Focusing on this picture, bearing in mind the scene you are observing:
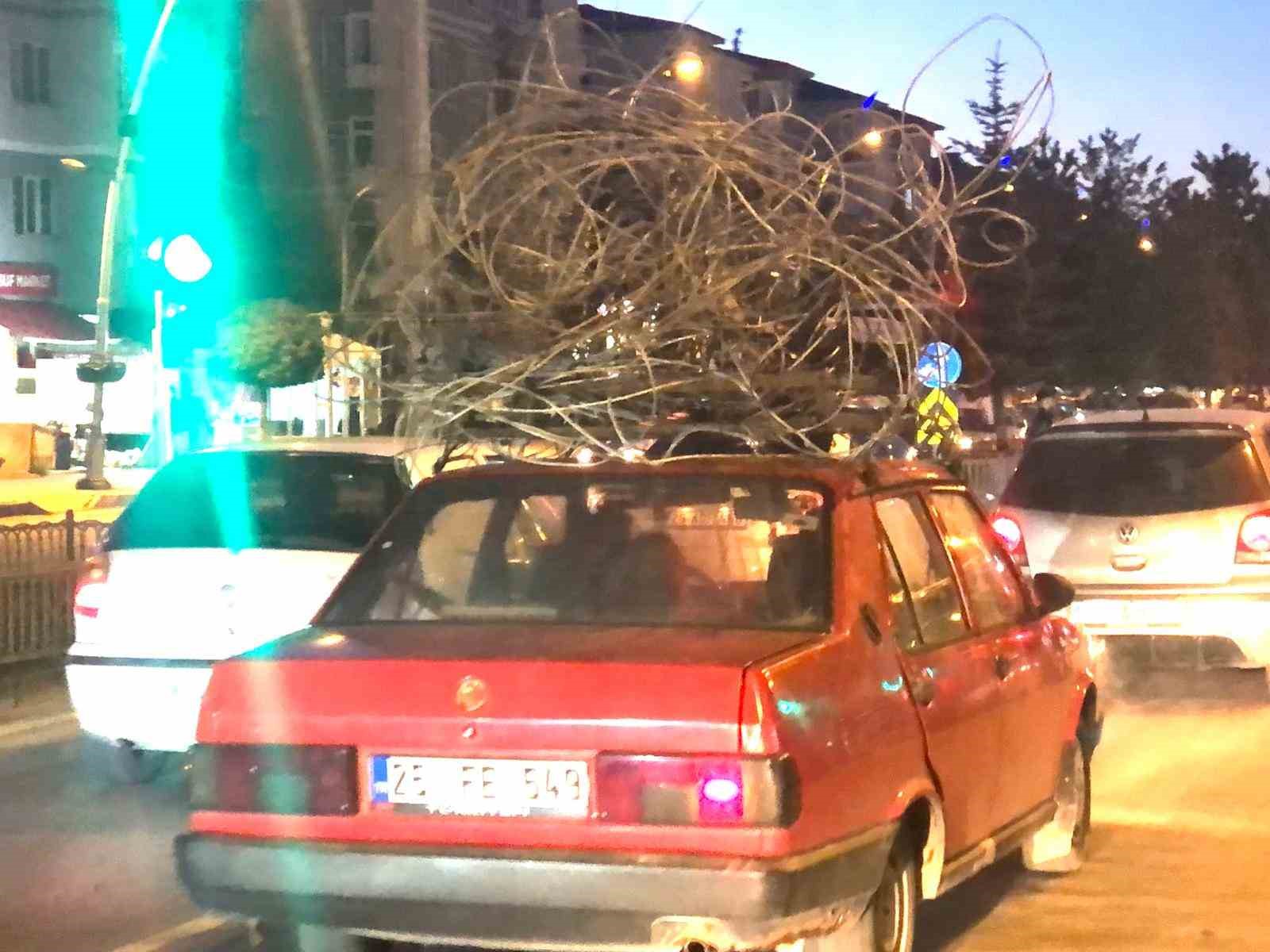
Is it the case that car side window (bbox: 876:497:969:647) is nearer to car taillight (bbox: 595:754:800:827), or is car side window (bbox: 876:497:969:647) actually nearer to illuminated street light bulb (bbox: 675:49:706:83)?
car taillight (bbox: 595:754:800:827)

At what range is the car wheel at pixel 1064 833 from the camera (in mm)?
6668

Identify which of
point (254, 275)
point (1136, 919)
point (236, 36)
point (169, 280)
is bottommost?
point (1136, 919)

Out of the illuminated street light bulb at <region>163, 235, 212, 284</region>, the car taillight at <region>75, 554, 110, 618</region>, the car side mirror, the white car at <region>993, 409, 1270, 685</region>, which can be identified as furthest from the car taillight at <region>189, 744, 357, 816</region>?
the illuminated street light bulb at <region>163, 235, 212, 284</region>

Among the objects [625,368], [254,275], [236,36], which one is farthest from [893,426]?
[236,36]

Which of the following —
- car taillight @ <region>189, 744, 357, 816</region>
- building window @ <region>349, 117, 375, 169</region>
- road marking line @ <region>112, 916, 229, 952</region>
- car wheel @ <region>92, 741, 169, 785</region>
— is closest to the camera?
car taillight @ <region>189, 744, 357, 816</region>

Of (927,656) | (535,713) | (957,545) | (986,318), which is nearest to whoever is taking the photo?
(535,713)

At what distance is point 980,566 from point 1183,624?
193 inches

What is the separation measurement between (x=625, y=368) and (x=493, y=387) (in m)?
0.45

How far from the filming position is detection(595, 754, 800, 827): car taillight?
425 centimetres

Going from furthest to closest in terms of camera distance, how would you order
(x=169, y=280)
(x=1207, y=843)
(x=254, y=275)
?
1. (x=254, y=275)
2. (x=169, y=280)
3. (x=1207, y=843)

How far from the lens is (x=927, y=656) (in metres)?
5.22

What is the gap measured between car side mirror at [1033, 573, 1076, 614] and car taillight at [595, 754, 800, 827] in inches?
99.2

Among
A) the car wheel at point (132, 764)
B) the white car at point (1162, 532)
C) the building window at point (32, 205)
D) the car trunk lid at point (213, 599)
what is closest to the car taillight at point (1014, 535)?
the white car at point (1162, 532)

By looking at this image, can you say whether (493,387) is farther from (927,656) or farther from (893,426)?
(927,656)
